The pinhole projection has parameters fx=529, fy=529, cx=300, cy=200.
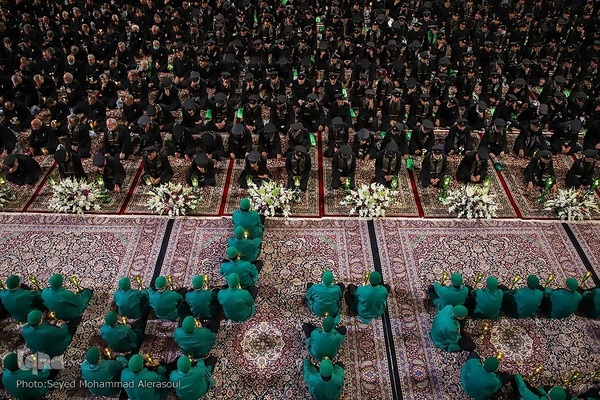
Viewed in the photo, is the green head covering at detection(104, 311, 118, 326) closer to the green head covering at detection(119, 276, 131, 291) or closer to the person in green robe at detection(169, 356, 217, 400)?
the green head covering at detection(119, 276, 131, 291)

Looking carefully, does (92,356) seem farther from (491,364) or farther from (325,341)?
(491,364)

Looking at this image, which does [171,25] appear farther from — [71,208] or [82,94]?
[71,208]

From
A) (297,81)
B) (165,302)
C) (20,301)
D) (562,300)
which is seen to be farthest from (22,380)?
(297,81)

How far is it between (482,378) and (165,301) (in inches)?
179

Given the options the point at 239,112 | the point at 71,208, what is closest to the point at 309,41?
the point at 239,112

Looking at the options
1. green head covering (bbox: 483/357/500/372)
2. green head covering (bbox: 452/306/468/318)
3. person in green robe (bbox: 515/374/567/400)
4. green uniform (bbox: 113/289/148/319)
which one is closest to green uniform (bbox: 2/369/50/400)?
green uniform (bbox: 113/289/148/319)

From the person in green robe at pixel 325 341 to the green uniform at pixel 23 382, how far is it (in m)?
3.65

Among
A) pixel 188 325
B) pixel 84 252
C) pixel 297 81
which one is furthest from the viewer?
pixel 297 81

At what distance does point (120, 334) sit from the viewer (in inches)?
296

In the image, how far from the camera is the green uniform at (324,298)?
26.1 ft

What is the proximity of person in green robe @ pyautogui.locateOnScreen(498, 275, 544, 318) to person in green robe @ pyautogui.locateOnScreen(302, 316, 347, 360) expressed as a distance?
109 inches

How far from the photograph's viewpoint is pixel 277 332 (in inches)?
328

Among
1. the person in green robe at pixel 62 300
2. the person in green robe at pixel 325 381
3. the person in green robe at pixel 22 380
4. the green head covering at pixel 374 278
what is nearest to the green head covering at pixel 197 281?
the person in green robe at pixel 62 300

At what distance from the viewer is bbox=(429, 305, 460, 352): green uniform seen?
24.8ft
